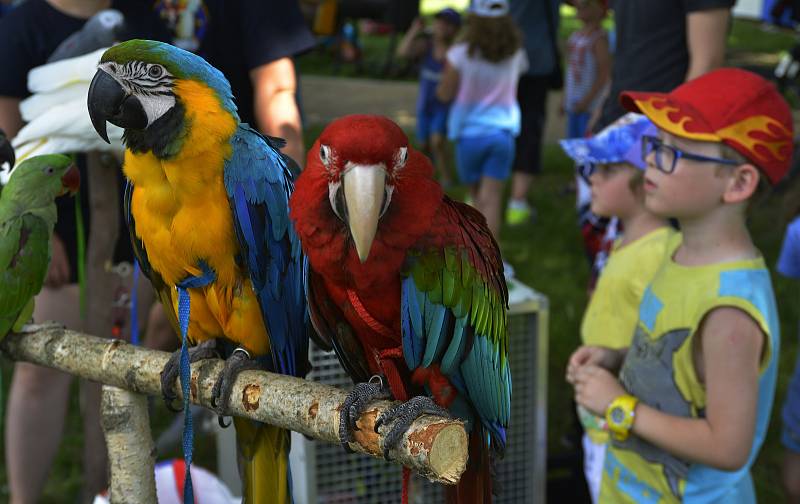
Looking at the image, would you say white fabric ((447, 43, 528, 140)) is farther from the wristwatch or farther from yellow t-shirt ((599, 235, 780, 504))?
the wristwatch

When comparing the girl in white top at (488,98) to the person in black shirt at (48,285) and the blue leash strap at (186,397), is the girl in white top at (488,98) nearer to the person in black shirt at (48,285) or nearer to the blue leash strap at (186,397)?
the person in black shirt at (48,285)

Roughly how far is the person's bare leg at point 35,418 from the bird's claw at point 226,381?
115 cm

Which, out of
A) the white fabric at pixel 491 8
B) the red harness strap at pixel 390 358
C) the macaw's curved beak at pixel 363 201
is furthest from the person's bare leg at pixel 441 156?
the macaw's curved beak at pixel 363 201

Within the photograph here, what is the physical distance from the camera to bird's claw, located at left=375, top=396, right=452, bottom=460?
1035 mm

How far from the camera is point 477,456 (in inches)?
48.6

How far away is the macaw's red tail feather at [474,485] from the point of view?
1.21 m

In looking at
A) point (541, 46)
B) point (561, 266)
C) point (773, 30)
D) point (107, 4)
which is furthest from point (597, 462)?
point (773, 30)

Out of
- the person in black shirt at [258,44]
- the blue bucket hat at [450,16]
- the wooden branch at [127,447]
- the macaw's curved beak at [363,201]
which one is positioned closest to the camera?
the macaw's curved beak at [363,201]

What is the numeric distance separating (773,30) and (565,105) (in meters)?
9.48

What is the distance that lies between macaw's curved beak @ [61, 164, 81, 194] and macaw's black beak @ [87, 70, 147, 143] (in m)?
0.49

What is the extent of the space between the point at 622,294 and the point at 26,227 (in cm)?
135

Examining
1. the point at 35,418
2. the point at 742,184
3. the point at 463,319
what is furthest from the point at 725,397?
the point at 35,418

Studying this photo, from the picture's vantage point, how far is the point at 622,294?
6.91ft

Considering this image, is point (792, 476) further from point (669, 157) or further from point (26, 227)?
point (26, 227)
